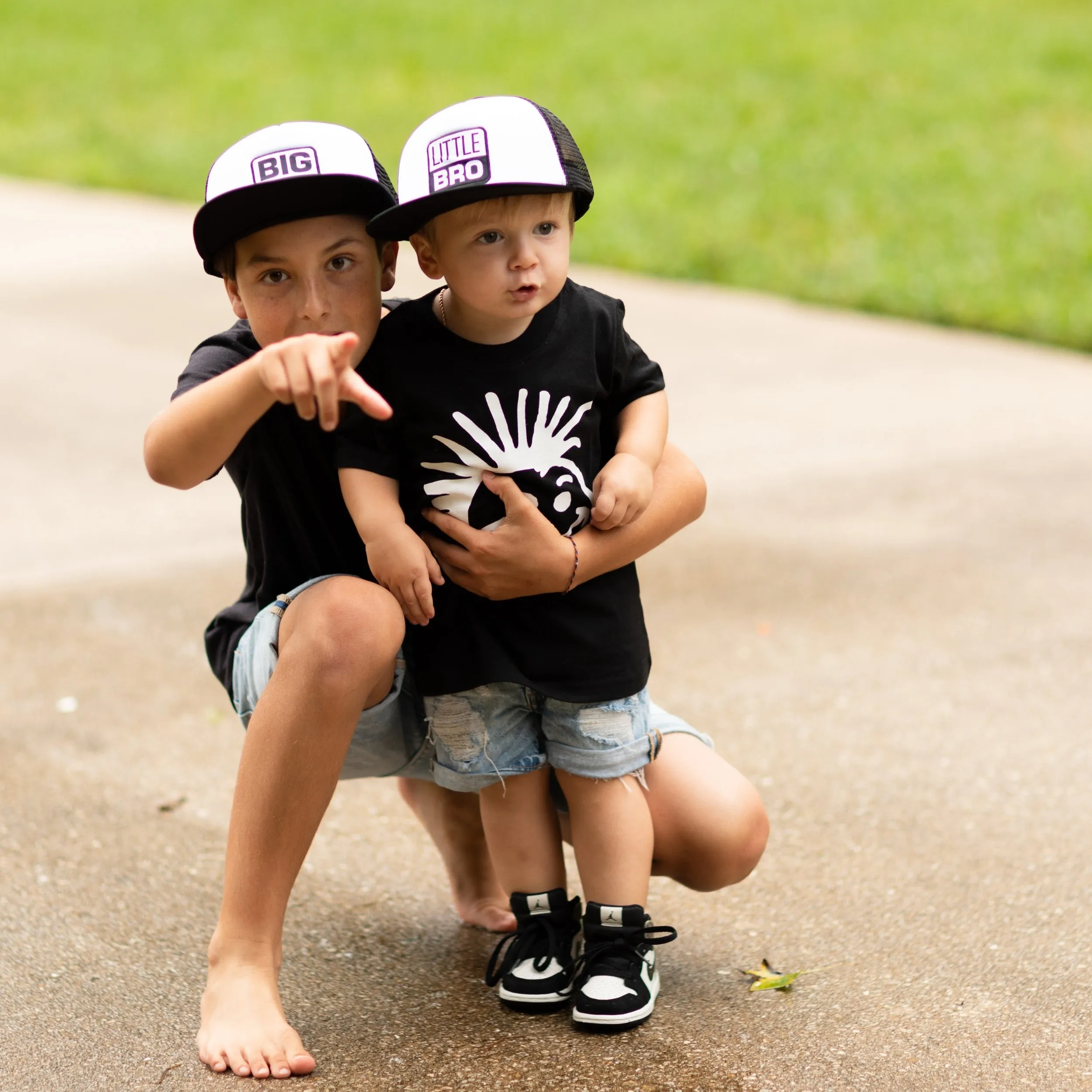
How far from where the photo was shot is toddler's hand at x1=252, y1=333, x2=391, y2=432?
1.91m

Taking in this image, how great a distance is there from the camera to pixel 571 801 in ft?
7.73

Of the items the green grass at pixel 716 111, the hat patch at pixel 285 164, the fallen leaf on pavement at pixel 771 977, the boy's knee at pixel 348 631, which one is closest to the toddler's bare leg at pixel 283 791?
the boy's knee at pixel 348 631

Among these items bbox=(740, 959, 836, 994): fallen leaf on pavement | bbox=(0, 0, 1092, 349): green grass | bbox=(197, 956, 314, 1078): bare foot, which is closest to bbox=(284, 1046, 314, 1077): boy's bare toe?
bbox=(197, 956, 314, 1078): bare foot

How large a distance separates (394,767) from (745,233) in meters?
7.06

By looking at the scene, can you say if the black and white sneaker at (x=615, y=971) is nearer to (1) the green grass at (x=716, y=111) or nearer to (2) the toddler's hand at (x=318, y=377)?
(2) the toddler's hand at (x=318, y=377)

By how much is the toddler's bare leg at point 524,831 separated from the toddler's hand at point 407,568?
31 cm

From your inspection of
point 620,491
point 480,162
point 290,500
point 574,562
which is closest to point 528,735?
point 574,562

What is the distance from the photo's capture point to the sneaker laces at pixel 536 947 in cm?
236

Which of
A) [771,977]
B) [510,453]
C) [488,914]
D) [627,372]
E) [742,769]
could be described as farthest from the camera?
[742,769]

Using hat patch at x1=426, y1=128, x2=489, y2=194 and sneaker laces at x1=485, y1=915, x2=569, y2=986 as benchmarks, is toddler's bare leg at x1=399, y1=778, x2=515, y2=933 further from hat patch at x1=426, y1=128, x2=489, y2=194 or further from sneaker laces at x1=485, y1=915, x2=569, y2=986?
hat patch at x1=426, y1=128, x2=489, y2=194

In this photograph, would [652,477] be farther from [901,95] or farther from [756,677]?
[901,95]

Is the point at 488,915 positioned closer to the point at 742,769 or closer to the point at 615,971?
the point at 615,971

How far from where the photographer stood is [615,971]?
2.30 m

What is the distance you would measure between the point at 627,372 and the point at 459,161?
15.8 inches
